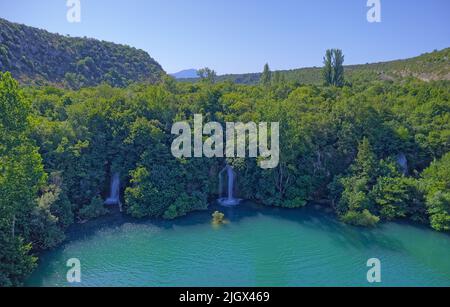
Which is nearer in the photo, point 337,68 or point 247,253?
point 247,253

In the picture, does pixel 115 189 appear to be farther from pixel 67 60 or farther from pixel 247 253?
pixel 67 60

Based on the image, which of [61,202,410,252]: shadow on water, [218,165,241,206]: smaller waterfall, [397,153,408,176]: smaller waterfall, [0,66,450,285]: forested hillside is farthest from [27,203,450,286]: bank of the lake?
[397,153,408,176]: smaller waterfall

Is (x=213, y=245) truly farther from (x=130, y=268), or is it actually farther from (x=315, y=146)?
(x=315, y=146)

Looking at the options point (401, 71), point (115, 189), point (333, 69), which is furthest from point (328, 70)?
point (115, 189)

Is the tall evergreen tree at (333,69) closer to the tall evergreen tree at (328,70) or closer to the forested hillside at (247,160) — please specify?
the tall evergreen tree at (328,70)

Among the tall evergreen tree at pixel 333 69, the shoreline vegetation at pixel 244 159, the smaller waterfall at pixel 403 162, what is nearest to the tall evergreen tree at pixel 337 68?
the tall evergreen tree at pixel 333 69

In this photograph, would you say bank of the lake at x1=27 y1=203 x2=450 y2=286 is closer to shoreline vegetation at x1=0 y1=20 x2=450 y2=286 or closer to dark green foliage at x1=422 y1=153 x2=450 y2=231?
dark green foliage at x1=422 y1=153 x2=450 y2=231
